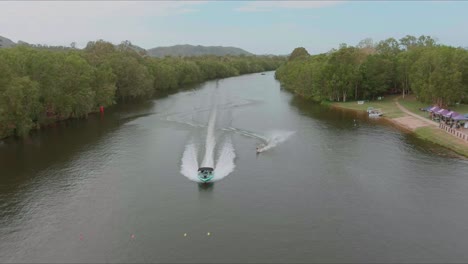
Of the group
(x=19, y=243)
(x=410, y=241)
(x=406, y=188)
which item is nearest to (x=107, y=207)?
(x=19, y=243)

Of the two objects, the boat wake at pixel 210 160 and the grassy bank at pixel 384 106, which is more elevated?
the grassy bank at pixel 384 106

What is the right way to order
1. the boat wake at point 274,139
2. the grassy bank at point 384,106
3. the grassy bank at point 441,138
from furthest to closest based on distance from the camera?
the grassy bank at point 384,106, the boat wake at point 274,139, the grassy bank at point 441,138

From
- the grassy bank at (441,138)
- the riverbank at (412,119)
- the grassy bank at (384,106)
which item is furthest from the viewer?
the grassy bank at (384,106)

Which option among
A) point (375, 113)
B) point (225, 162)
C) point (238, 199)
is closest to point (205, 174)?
point (238, 199)

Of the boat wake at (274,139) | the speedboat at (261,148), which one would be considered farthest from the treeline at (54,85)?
the boat wake at (274,139)

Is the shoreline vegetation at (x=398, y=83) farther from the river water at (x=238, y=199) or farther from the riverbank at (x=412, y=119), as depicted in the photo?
the river water at (x=238, y=199)

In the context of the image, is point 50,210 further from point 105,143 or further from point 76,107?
point 76,107

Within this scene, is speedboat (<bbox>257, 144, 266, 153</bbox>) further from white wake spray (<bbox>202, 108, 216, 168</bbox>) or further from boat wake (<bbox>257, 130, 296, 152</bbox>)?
white wake spray (<bbox>202, 108, 216, 168</bbox>)

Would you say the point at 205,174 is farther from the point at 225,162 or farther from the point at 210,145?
the point at 210,145
